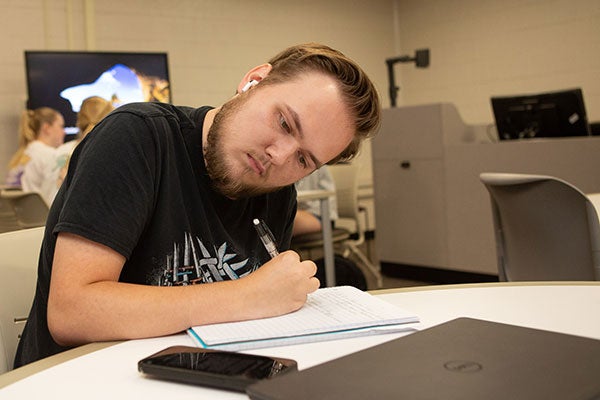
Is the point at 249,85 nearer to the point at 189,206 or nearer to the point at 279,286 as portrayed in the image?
the point at 189,206

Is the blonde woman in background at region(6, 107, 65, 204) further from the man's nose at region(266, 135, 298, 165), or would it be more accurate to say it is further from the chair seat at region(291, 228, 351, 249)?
the man's nose at region(266, 135, 298, 165)

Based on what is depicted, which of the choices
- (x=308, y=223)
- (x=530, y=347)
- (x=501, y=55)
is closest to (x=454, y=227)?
(x=308, y=223)

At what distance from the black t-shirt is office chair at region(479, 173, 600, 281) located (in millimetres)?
908

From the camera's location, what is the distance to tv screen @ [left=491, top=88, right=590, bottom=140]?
4.21 metres

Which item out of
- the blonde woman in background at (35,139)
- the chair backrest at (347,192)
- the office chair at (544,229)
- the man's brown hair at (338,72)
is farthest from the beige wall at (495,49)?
the man's brown hair at (338,72)

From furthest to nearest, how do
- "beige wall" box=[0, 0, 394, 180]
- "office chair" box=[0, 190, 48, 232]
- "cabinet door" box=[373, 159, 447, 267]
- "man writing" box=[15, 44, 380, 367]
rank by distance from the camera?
"beige wall" box=[0, 0, 394, 180]
"cabinet door" box=[373, 159, 447, 267]
"office chair" box=[0, 190, 48, 232]
"man writing" box=[15, 44, 380, 367]

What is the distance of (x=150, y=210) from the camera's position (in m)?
1.15

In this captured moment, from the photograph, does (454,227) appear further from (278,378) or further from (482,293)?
(278,378)

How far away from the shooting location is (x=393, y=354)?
27.2 inches

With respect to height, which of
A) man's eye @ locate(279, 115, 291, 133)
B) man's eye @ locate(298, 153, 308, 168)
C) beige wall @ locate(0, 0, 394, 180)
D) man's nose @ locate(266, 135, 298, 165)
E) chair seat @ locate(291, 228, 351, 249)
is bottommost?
chair seat @ locate(291, 228, 351, 249)

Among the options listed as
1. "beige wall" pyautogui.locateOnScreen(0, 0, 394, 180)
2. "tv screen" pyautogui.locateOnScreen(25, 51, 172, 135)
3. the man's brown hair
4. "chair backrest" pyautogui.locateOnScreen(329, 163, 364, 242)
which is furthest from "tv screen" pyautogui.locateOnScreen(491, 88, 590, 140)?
the man's brown hair

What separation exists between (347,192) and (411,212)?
19.1 inches

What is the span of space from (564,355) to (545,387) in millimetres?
86

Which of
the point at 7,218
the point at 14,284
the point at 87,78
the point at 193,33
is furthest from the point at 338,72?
the point at 193,33
